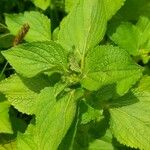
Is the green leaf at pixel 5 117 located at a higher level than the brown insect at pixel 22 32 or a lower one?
lower

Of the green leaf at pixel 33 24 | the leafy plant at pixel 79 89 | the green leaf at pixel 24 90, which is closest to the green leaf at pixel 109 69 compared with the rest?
the leafy plant at pixel 79 89

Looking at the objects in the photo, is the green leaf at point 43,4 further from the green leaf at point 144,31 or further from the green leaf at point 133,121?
the green leaf at point 133,121

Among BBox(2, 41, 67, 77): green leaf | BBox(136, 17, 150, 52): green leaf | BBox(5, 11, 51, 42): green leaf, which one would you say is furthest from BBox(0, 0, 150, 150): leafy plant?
BBox(136, 17, 150, 52): green leaf

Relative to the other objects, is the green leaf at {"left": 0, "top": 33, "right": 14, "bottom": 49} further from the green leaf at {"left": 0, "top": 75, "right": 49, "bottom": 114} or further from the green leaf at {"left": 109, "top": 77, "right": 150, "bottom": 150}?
the green leaf at {"left": 109, "top": 77, "right": 150, "bottom": 150}

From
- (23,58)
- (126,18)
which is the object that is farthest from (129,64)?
(126,18)

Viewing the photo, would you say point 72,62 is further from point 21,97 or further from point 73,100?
point 21,97

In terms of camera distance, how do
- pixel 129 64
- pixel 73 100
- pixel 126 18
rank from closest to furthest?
pixel 129 64, pixel 73 100, pixel 126 18

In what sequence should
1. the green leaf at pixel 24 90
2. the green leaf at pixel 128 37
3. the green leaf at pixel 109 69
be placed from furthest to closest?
the green leaf at pixel 128 37, the green leaf at pixel 24 90, the green leaf at pixel 109 69
